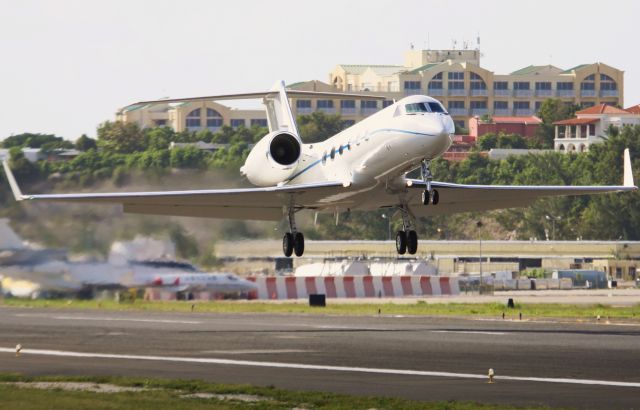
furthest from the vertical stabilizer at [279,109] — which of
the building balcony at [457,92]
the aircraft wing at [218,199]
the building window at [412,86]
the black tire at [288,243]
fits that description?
the building balcony at [457,92]

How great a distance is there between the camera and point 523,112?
194 m

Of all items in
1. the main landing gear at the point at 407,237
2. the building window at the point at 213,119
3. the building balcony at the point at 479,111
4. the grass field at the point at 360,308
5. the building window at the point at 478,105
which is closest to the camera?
the main landing gear at the point at 407,237

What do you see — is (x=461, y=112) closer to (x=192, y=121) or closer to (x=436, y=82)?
(x=436, y=82)

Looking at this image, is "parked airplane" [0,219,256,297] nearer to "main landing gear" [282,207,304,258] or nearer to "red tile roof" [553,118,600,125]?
"main landing gear" [282,207,304,258]

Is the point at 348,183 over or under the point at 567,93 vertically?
under

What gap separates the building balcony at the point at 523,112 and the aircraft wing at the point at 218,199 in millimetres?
150245

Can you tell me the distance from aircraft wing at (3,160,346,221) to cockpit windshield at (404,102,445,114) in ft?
12.6

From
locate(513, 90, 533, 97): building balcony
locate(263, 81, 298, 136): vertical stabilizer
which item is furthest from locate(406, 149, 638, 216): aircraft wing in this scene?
locate(513, 90, 533, 97): building balcony

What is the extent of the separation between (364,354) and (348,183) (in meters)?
5.12

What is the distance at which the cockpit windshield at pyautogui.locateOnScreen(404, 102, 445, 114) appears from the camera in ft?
121

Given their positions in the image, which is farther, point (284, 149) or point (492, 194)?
point (492, 194)

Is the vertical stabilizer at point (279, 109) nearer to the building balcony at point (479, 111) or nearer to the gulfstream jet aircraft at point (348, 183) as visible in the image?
the gulfstream jet aircraft at point (348, 183)

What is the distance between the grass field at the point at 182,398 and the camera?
2605 cm

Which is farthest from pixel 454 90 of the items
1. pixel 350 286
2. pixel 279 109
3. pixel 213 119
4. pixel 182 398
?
pixel 182 398
